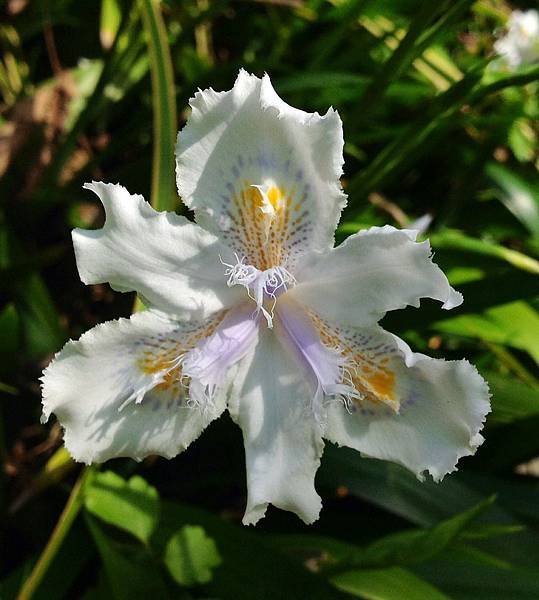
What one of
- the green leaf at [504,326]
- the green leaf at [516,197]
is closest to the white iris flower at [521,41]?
the green leaf at [516,197]

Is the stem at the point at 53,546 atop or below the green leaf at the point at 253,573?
below

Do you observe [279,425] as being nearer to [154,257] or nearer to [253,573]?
[154,257]

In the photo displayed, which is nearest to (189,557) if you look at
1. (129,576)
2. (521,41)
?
(129,576)

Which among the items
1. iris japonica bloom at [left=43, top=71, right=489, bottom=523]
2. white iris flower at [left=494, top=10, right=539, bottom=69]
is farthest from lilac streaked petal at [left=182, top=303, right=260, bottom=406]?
white iris flower at [left=494, top=10, right=539, bottom=69]

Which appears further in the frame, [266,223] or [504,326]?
[504,326]

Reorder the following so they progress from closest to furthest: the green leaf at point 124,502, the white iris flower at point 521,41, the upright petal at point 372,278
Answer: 1. the upright petal at point 372,278
2. the green leaf at point 124,502
3. the white iris flower at point 521,41

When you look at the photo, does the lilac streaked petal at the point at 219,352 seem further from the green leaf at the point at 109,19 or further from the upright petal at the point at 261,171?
the green leaf at the point at 109,19
